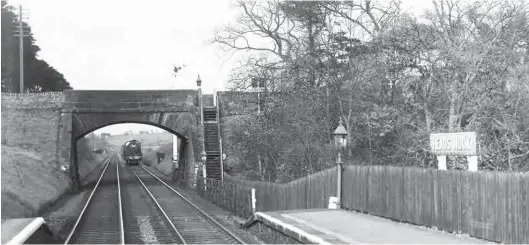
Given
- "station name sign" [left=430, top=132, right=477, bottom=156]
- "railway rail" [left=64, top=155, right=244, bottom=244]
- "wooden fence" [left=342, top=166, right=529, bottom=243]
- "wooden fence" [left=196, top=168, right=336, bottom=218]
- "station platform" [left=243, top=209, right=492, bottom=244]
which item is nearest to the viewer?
"wooden fence" [left=342, top=166, right=529, bottom=243]

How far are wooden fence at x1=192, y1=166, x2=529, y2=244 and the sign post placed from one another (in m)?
0.64

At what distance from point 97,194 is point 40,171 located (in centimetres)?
367

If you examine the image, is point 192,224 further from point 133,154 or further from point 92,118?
point 133,154

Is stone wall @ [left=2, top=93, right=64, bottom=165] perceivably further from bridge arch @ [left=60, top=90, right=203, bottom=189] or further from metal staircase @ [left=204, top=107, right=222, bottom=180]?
metal staircase @ [left=204, top=107, right=222, bottom=180]

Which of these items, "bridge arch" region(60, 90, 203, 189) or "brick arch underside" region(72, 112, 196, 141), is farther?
"brick arch underside" region(72, 112, 196, 141)

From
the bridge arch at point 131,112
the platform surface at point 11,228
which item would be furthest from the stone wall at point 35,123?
the platform surface at point 11,228

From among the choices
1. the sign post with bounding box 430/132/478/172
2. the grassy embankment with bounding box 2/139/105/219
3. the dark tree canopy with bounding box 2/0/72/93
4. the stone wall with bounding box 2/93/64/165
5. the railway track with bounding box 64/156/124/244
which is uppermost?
the dark tree canopy with bounding box 2/0/72/93

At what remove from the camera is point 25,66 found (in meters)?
63.8

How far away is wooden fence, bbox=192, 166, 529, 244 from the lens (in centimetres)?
1016

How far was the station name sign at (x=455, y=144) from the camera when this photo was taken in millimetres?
12148

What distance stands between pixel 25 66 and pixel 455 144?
59200mm

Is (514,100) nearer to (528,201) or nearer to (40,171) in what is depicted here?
(528,201)

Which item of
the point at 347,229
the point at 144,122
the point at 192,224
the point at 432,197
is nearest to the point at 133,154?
the point at 144,122

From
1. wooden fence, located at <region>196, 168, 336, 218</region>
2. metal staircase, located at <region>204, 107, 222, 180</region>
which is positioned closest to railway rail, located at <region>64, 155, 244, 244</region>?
wooden fence, located at <region>196, 168, 336, 218</region>
